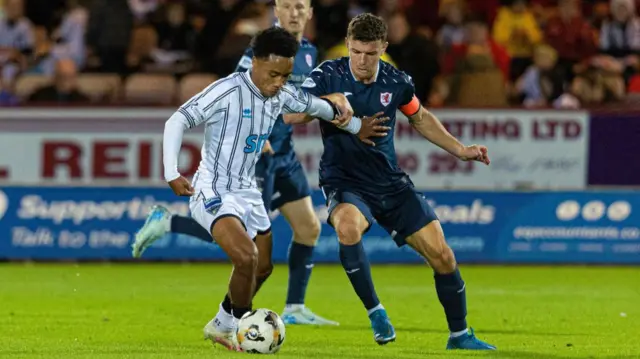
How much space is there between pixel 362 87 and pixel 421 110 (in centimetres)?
42

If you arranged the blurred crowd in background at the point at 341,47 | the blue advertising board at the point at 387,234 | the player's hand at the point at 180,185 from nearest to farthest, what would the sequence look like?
the player's hand at the point at 180,185, the blue advertising board at the point at 387,234, the blurred crowd in background at the point at 341,47

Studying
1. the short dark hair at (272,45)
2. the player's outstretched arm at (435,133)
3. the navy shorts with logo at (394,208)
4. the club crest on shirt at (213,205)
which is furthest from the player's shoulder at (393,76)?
the club crest on shirt at (213,205)

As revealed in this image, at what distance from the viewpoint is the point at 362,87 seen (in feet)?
27.9

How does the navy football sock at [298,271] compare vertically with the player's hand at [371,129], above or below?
below

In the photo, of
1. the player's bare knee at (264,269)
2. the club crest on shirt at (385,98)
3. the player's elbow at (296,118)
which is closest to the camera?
the player's elbow at (296,118)

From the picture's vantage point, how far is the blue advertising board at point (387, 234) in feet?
48.3

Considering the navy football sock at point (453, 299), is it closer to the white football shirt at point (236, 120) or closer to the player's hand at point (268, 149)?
the white football shirt at point (236, 120)

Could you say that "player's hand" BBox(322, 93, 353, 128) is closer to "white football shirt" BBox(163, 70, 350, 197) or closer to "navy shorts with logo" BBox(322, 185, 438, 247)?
"white football shirt" BBox(163, 70, 350, 197)

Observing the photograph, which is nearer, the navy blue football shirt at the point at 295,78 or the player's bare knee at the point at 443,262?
the player's bare knee at the point at 443,262

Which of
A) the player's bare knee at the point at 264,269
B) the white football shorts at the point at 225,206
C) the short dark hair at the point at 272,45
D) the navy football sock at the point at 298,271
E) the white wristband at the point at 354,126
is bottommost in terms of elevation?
the navy football sock at the point at 298,271

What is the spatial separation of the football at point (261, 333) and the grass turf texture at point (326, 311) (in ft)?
0.54

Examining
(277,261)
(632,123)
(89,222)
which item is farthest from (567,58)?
(89,222)

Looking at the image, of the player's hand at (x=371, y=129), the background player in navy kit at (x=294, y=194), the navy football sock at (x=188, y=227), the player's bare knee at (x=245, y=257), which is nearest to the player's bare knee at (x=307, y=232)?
the background player in navy kit at (x=294, y=194)

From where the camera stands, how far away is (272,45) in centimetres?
777
